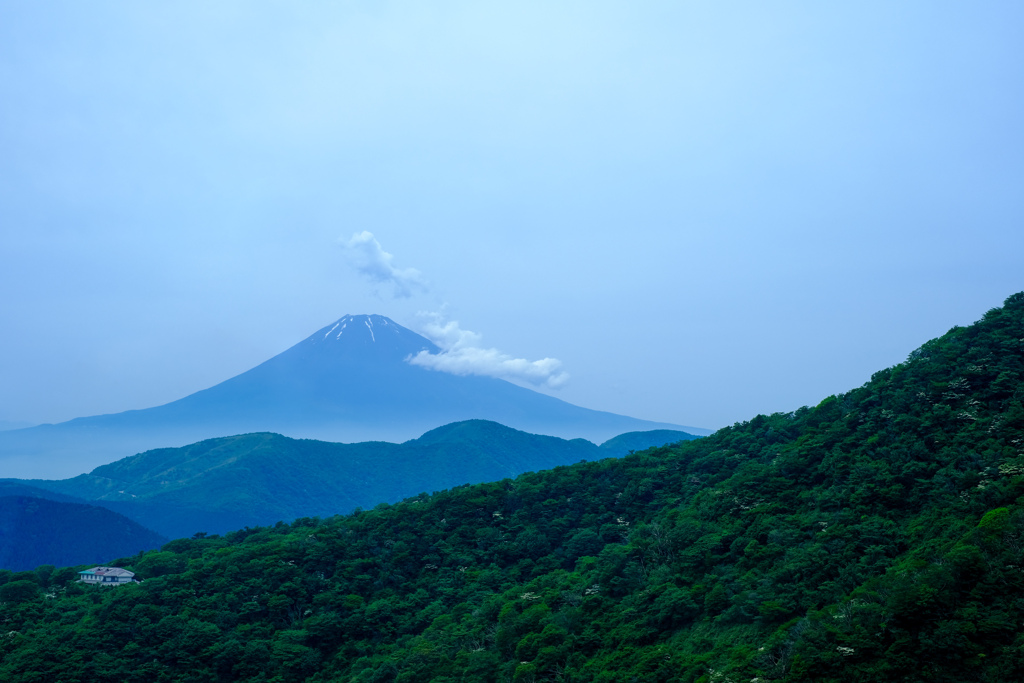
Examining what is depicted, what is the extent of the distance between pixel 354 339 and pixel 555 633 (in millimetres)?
138249

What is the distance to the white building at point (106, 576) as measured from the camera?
29.4 meters

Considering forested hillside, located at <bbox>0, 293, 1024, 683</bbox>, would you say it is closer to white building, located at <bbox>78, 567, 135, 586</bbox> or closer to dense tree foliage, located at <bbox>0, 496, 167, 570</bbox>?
white building, located at <bbox>78, 567, 135, 586</bbox>

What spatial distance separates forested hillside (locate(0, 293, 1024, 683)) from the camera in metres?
13.7

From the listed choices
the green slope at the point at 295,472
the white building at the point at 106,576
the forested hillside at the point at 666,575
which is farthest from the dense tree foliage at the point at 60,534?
the forested hillside at the point at 666,575

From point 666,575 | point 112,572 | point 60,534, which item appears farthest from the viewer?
point 60,534

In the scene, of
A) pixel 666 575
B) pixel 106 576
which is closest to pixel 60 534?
pixel 106 576

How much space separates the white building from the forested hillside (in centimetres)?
60

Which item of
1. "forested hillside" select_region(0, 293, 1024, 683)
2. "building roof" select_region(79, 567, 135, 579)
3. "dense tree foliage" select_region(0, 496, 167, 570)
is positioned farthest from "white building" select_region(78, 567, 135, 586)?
"dense tree foliage" select_region(0, 496, 167, 570)

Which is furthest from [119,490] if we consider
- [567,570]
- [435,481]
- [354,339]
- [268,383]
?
[567,570]

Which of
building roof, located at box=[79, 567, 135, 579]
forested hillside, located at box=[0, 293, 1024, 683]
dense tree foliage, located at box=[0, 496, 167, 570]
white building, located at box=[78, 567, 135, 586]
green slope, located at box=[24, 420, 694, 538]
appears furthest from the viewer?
green slope, located at box=[24, 420, 694, 538]

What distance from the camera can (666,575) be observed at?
65.2 ft

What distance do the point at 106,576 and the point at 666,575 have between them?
23143 millimetres

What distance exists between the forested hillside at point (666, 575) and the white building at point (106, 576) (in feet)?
1.97

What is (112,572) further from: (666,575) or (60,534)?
(60,534)
